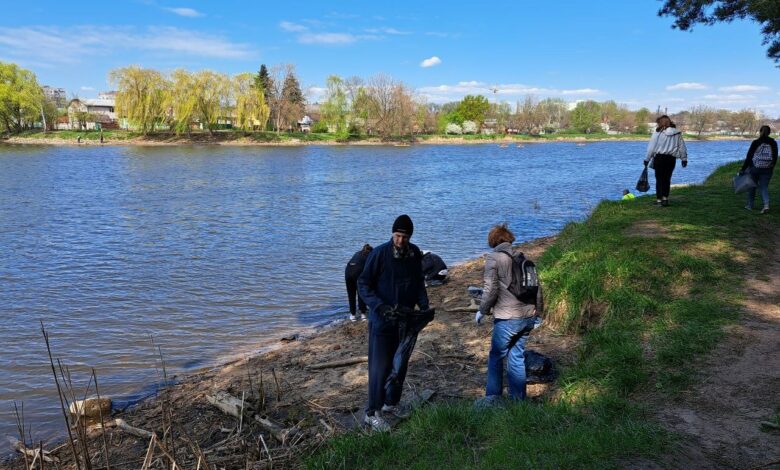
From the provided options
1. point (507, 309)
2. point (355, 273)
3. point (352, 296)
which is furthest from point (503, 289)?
point (352, 296)

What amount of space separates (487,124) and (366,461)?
159207mm

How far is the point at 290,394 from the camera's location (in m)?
6.28

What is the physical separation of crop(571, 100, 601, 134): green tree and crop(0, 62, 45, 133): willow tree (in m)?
135

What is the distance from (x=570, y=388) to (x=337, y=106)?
94.3 meters

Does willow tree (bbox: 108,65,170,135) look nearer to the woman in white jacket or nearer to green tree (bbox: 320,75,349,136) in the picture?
green tree (bbox: 320,75,349,136)

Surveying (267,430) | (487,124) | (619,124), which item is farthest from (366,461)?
(619,124)

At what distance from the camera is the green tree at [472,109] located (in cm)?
13688

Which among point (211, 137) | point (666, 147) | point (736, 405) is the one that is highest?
point (211, 137)

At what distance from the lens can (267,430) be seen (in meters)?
5.22

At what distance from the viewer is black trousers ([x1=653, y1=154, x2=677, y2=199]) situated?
1104cm

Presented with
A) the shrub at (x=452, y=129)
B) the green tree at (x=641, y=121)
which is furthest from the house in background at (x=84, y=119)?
the green tree at (x=641, y=121)

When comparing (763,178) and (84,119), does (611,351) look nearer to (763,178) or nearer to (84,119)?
(763,178)

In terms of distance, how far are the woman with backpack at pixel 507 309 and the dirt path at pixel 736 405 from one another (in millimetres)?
1276

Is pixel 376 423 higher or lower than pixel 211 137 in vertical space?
lower
